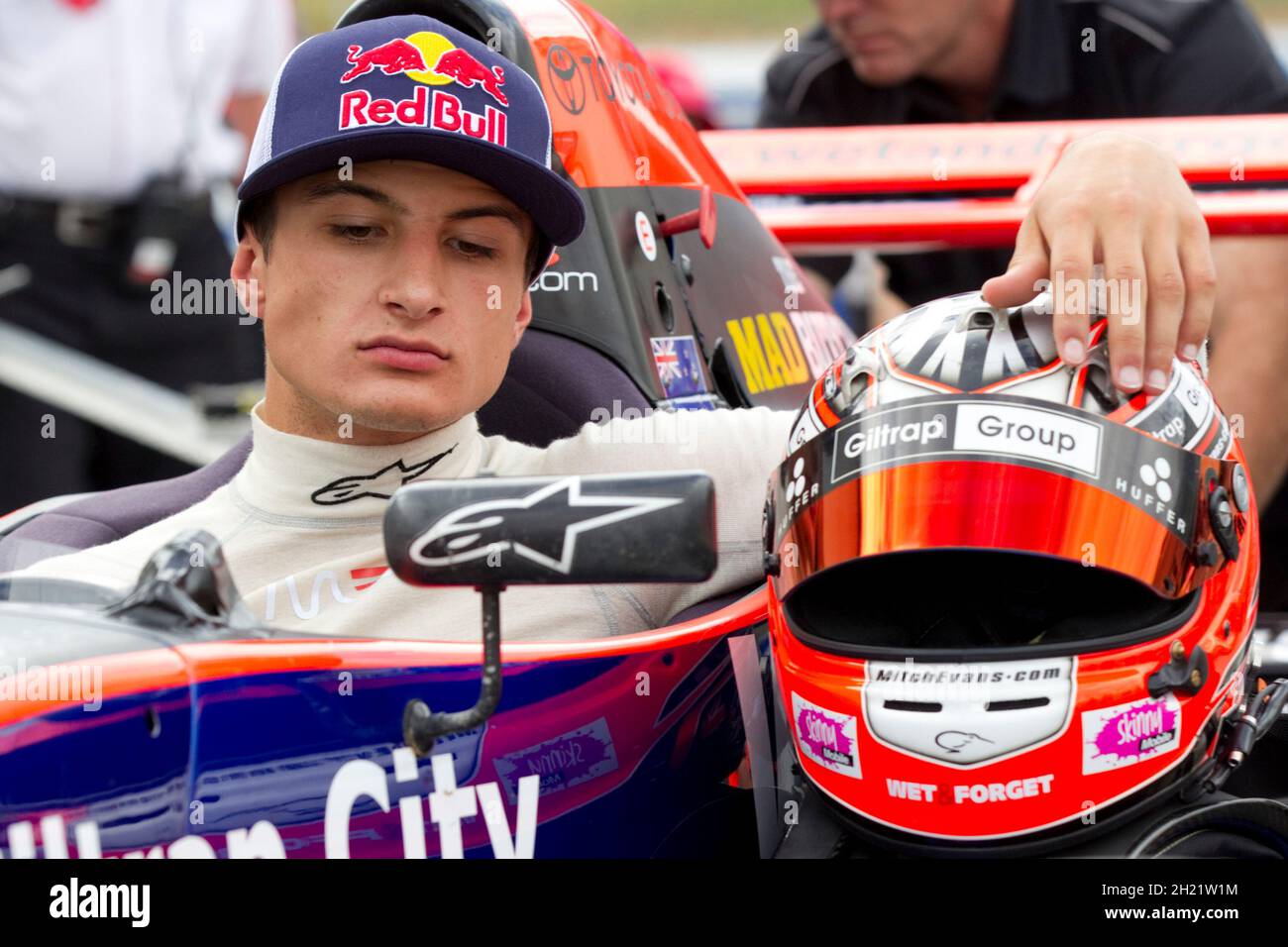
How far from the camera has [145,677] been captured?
1507 millimetres

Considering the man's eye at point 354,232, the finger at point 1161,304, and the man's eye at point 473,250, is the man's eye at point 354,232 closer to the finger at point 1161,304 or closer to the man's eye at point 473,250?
the man's eye at point 473,250

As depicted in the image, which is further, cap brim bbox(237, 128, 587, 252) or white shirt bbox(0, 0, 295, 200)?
white shirt bbox(0, 0, 295, 200)

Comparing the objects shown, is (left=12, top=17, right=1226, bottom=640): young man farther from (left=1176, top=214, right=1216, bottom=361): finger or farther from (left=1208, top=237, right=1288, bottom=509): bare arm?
(left=1208, top=237, right=1288, bottom=509): bare arm

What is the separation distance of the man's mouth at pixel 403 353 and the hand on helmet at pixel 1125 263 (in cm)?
58

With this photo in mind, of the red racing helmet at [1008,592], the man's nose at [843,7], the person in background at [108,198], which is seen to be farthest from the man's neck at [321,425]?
the person in background at [108,198]

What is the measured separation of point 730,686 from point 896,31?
286 centimetres

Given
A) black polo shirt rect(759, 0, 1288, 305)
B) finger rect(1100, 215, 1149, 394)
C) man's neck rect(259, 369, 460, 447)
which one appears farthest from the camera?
black polo shirt rect(759, 0, 1288, 305)

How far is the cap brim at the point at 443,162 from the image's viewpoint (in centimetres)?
183

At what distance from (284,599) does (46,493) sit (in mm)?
2950

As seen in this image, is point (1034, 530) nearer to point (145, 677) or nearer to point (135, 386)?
point (145, 677)

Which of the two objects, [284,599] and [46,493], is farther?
[46,493]

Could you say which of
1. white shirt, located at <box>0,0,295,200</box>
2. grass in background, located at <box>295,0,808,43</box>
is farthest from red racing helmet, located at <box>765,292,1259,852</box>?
grass in background, located at <box>295,0,808,43</box>

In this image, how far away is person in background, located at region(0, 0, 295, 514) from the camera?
473 centimetres
